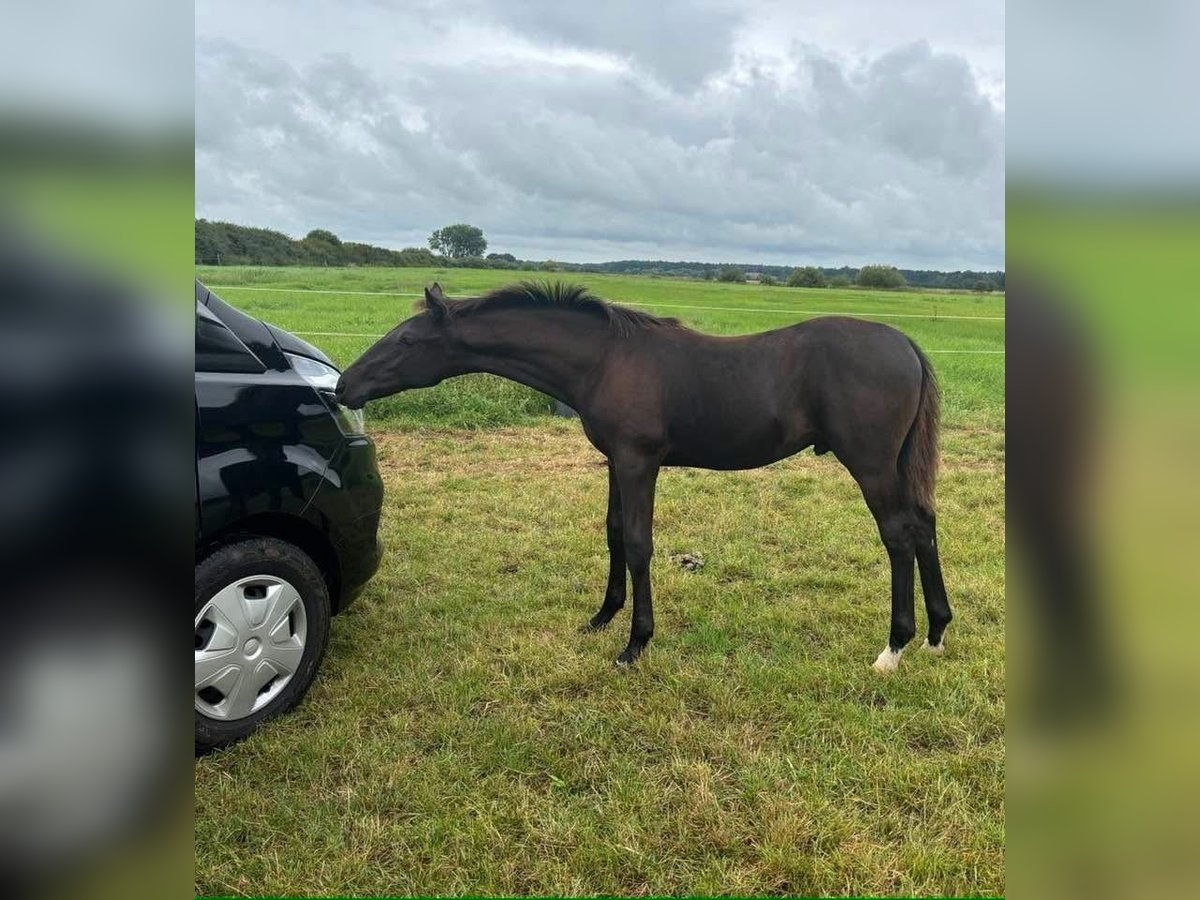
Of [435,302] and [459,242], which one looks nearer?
[435,302]

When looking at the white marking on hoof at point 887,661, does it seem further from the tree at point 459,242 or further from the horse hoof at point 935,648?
the tree at point 459,242

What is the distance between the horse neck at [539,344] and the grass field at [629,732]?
4.32 feet

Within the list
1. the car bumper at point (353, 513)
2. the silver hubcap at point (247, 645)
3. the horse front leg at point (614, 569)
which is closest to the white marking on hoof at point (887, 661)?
the horse front leg at point (614, 569)

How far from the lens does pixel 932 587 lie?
3.76 m

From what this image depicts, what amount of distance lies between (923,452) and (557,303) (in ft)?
6.39

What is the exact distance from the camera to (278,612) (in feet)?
9.54

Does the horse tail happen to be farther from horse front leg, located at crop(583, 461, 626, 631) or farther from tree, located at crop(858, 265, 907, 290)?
tree, located at crop(858, 265, 907, 290)

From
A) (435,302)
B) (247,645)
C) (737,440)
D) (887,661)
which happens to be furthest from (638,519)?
(247,645)

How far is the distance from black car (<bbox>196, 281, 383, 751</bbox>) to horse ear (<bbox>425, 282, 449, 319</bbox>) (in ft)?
2.20

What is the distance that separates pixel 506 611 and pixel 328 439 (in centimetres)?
148

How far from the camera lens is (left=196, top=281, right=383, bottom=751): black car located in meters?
2.72

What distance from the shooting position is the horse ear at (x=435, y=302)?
145 inches

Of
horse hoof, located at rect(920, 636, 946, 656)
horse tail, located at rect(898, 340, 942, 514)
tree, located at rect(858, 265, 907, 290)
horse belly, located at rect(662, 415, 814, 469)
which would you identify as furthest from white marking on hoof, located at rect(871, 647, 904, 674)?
tree, located at rect(858, 265, 907, 290)

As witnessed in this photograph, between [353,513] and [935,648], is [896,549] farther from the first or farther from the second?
[353,513]
